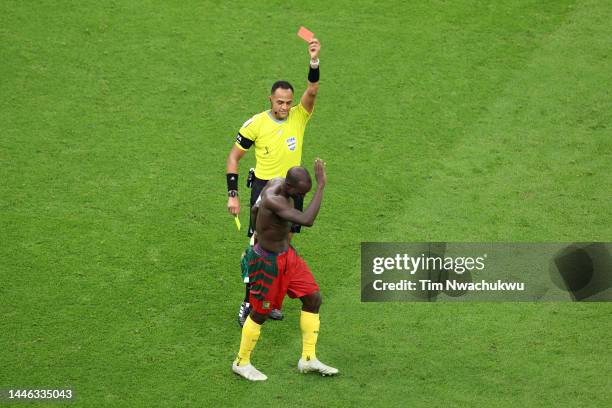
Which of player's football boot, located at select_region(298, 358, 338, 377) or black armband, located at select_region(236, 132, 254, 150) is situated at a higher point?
black armband, located at select_region(236, 132, 254, 150)

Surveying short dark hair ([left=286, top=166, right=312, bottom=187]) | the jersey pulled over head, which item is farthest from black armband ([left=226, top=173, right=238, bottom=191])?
short dark hair ([left=286, top=166, right=312, bottom=187])

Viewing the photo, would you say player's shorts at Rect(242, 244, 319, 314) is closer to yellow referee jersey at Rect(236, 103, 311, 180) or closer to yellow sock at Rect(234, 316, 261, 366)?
yellow sock at Rect(234, 316, 261, 366)

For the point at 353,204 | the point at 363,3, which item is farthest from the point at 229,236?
the point at 363,3

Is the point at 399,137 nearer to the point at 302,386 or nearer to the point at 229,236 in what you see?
the point at 229,236

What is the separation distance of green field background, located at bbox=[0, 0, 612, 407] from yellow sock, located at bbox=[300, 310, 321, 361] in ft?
0.87

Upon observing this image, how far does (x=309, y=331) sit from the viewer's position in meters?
10.1

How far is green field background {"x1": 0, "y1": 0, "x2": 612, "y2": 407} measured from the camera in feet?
33.5

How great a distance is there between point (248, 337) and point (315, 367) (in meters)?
0.74

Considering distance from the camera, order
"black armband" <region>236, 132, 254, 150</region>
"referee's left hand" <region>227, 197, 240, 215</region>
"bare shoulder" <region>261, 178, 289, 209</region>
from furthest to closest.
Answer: "black armband" <region>236, 132, 254, 150</region> → "referee's left hand" <region>227, 197, 240, 215</region> → "bare shoulder" <region>261, 178, 289, 209</region>

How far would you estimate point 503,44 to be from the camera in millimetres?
15328

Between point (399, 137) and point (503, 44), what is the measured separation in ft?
9.04

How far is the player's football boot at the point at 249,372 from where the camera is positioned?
33.0 ft

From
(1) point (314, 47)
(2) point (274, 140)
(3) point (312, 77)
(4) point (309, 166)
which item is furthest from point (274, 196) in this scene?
(4) point (309, 166)

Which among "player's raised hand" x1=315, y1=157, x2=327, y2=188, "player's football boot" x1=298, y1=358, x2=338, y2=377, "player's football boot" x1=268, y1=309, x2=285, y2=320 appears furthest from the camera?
"player's football boot" x1=268, y1=309, x2=285, y2=320
